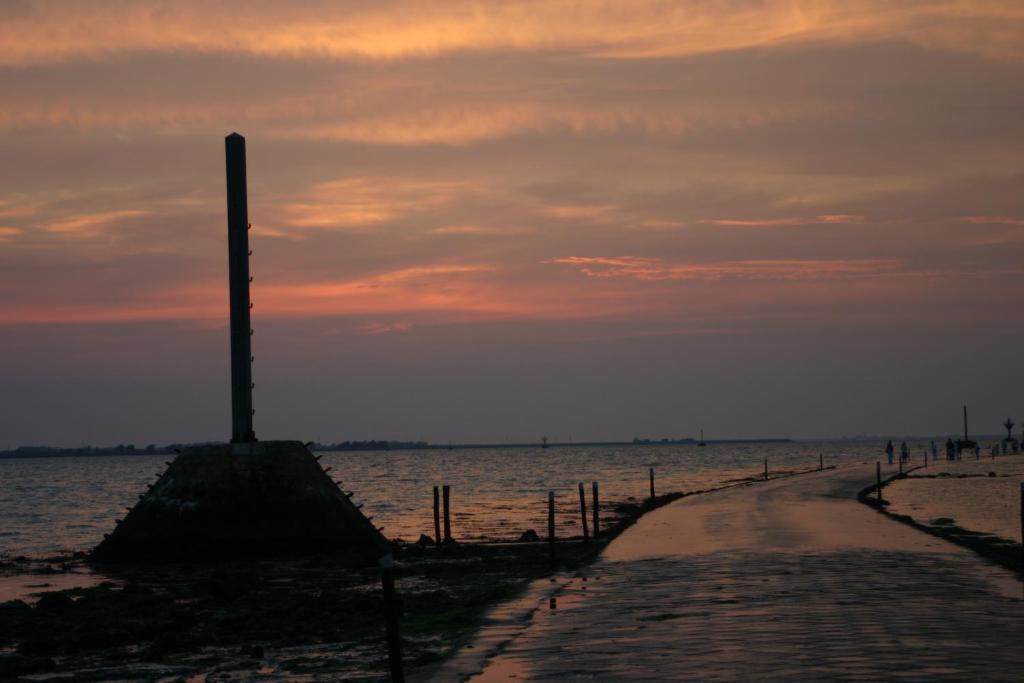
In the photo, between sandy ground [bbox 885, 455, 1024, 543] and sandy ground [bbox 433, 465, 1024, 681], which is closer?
sandy ground [bbox 433, 465, 1024, 681]

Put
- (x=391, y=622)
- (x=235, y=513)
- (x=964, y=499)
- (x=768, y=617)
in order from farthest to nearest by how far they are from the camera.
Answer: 1. (x=964, y=499)
2. (x=235, y=513)
3. (x=768, y=617)
4. (x=391, y=622)

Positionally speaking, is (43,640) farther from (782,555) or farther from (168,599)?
(782,555)

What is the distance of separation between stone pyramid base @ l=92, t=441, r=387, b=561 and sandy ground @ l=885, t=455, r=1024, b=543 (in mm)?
19389

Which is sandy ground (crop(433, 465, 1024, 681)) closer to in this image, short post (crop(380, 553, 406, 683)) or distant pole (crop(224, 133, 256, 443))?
short post (crop(380, 553, 406, 683))

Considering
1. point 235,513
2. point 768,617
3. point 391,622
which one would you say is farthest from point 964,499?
point 391,622

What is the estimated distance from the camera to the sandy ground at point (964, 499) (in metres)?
39.2

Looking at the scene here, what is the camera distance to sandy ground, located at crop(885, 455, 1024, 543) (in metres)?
39.2

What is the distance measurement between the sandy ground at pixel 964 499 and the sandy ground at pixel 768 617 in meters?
9.14

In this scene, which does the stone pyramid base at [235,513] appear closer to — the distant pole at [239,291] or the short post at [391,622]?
the distant pole at [239,291]

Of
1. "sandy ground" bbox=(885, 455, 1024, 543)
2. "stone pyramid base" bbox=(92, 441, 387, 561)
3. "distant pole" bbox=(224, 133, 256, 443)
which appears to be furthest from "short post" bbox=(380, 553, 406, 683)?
"distant pole" bbox=(224, 133, 256, 443)

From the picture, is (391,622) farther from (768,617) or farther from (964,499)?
(964,499)

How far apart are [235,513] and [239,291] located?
7.28 m

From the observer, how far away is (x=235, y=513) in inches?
1425

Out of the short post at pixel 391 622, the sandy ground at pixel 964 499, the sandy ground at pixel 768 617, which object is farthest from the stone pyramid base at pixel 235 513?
the short post at pixel 391 622
